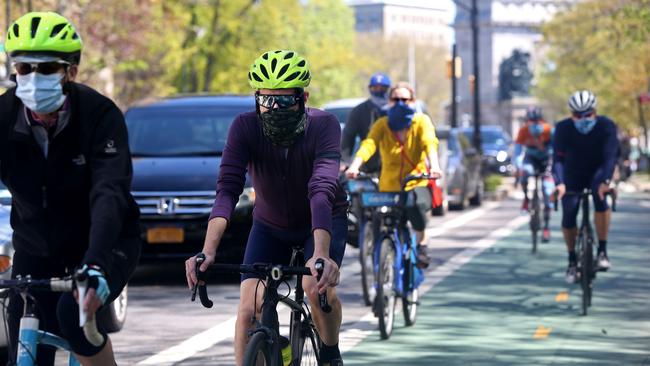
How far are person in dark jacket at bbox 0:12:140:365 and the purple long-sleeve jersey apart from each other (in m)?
1.05

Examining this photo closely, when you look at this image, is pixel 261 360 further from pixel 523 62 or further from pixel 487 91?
pixel 487 91

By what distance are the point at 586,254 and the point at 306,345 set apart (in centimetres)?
662

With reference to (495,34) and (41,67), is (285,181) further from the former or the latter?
(495,34)

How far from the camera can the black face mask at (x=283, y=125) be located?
249 inches

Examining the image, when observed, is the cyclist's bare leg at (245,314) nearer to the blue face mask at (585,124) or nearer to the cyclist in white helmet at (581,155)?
the cyclist in white helmet at (581,155)

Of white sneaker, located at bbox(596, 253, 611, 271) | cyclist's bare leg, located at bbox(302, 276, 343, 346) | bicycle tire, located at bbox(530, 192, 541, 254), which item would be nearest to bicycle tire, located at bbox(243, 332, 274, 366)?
cyclist's bare leg, located at bbox(302, 276, 343, 346)

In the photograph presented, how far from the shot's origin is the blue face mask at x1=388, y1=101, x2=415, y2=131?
11805 millimetres

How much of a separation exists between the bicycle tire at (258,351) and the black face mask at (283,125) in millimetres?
981

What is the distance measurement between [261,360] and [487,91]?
374 ft

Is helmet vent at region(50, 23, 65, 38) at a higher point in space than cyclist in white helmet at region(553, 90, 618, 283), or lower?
higher

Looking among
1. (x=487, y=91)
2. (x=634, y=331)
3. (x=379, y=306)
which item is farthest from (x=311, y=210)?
(x=487, y=91)

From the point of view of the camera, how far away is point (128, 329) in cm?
1140

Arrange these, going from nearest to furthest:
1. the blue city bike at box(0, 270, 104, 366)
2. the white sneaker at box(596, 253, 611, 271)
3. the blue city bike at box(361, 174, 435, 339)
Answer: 1. the blue city bike at box(0, 270, 104, 366)
2. the blue city bike at box(361, 174, 435, 339)
3. the white sneaker at box(596, 253, 611, 271)

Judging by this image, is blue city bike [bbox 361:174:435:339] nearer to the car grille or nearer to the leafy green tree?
the car grille
